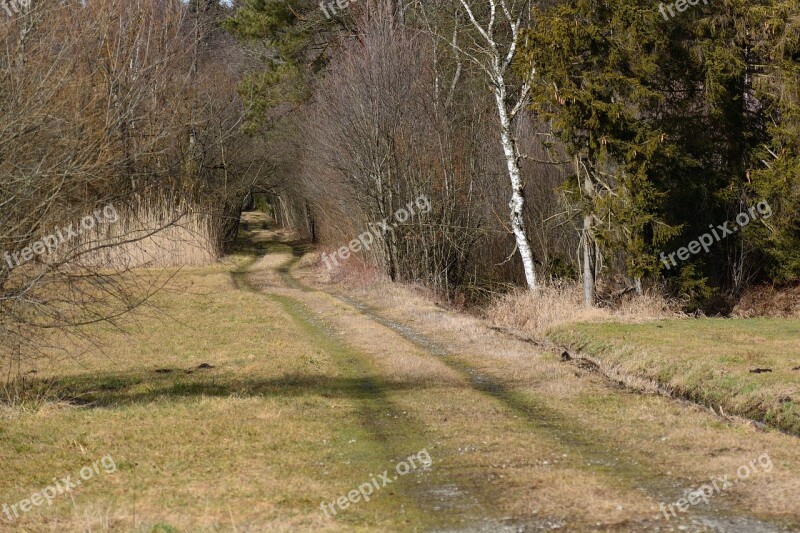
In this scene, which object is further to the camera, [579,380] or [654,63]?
[654,63]

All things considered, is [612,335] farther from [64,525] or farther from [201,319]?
[64,525]

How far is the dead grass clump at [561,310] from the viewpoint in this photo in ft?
63.6

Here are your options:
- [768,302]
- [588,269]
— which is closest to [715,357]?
[588,269]

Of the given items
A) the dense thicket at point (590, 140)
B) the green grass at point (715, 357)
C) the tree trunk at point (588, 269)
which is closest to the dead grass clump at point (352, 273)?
the dense thicket at point (590, 140)

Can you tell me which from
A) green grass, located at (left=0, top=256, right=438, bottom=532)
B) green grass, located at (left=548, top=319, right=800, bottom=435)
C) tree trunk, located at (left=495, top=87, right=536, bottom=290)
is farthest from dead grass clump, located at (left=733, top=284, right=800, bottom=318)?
green grass, located at (left=0, top=256, right=438, bottom=532)

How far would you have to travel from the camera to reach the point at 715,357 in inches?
551

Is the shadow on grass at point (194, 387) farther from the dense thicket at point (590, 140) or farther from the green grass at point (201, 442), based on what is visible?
the dense thicket at point (590, 140)

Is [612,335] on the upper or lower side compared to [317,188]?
lower

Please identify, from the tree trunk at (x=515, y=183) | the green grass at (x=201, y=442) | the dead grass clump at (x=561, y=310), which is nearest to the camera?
the green grass at (x=201, y=442)

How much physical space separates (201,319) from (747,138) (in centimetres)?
1368

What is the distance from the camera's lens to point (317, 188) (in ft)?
125

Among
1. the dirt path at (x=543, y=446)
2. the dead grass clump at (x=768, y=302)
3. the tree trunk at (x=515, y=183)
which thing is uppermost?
the tree trunk at (x=515, y=183)

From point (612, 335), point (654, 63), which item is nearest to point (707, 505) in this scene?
point (612, 335)

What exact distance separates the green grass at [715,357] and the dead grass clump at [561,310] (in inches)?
32.8
